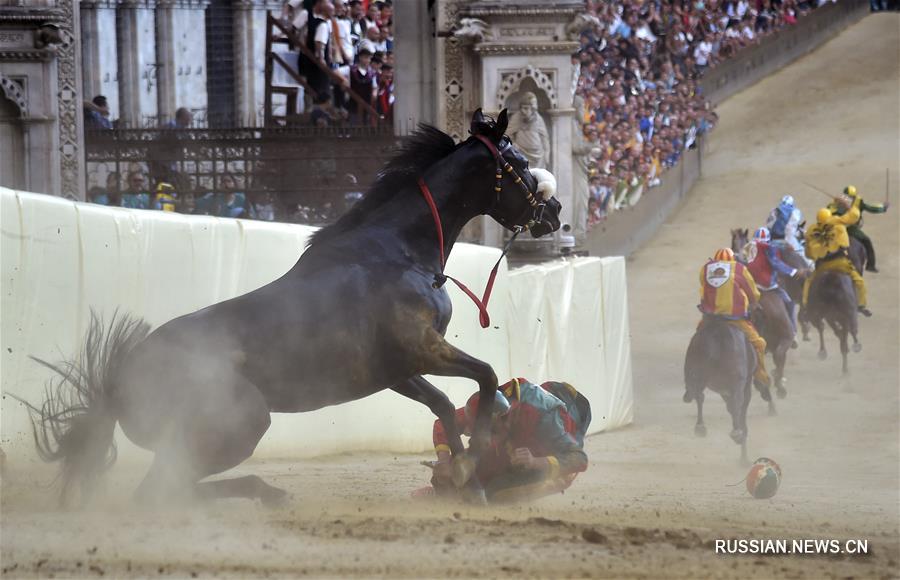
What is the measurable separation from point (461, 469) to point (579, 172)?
9082 millimetres

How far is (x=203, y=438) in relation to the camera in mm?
7258

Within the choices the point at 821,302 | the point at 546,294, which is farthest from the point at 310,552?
the point at 821,302

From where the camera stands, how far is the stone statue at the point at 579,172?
16.5 meters

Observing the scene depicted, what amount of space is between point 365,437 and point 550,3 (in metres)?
6.40

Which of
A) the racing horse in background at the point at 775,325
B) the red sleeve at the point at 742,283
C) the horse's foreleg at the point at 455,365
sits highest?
the horse's foreleg at the point at 455,365

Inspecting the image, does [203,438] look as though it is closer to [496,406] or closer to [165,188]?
[496,406]

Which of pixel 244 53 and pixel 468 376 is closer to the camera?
pixel 468 376

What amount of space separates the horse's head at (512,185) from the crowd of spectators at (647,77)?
14978 mm

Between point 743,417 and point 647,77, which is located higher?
point 647,77

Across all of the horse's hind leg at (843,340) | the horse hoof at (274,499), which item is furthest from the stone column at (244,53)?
the horse hoof at (274,499)

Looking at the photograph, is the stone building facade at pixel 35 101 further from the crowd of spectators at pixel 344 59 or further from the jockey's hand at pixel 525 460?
the jockey's hand at pixel 525 460

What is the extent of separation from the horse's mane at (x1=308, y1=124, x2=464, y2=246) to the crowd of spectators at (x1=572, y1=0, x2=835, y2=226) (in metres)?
15.1

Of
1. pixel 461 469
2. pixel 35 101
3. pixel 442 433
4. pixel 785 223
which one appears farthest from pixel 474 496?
pixel 785 223

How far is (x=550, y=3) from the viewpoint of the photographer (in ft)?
52.1
